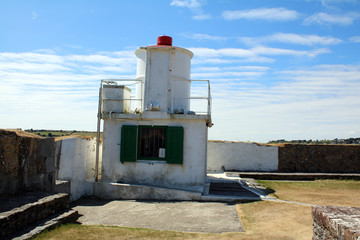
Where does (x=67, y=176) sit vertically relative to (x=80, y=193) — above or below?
above

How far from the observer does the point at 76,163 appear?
11.1 meters

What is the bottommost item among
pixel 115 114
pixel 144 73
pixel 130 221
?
pixel 130 221

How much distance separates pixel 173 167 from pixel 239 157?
6081 mm

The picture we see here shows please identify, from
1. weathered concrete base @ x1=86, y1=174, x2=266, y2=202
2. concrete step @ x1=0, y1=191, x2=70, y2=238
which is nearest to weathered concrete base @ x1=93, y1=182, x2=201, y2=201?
weathered concrete base @ x1=86, y1=174, x2=266, y2=202

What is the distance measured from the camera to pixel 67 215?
7203mm

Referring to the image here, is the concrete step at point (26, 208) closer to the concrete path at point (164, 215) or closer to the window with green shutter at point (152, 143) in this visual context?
the concrete path at point (164, 215)

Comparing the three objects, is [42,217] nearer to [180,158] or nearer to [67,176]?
[67,176]

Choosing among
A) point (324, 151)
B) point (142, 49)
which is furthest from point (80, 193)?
point (324, 151)

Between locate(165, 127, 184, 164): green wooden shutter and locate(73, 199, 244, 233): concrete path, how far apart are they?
178 cm

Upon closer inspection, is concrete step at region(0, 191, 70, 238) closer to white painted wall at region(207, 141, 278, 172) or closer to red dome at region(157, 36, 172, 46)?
red dome at region(157, 36, 172, 46)

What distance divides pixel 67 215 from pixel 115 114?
5151 millimetres

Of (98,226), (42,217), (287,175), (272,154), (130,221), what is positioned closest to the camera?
(42,217)

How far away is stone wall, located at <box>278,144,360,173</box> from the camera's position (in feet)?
54.5

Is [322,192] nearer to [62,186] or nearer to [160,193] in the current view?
[160,193]
